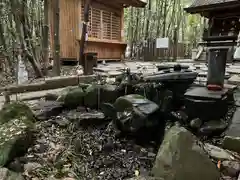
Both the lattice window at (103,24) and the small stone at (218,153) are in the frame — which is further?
the lattice window at (103,24)

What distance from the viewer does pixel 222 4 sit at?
378cm

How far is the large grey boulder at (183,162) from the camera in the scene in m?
2.20

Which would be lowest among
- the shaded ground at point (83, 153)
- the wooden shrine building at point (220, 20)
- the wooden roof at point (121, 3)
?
the shaded ground at point (83, 153)

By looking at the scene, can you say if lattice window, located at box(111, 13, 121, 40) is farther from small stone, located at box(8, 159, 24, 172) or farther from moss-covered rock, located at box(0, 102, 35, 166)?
small stone, located at box(8, 159, 24, 172)

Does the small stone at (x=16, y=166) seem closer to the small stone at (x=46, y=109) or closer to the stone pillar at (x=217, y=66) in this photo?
the small stone at (x=46, y=109)

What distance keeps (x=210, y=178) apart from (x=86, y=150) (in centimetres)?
199

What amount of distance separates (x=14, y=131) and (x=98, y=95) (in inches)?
84.6

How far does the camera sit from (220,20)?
416 cm

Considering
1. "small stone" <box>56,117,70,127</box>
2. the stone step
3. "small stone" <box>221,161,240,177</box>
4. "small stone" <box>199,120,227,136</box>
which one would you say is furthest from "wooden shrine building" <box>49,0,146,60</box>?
"small stone" <box>221,161,240,177</box>

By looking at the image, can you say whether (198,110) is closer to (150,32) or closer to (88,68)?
(88,68)

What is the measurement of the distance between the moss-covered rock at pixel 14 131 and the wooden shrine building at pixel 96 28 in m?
5.46

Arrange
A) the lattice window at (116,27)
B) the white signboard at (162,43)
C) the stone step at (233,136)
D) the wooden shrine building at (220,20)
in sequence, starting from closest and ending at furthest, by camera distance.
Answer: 1. the stone step at (233,136)
2. the wooden shrine building at (220,20)
3. the lattice window at (116,27)
4. the white signboard at (162,43)

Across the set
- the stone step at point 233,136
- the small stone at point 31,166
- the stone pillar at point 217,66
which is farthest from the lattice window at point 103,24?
the small stone at point 31,166

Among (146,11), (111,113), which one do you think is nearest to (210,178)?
(111,113)
